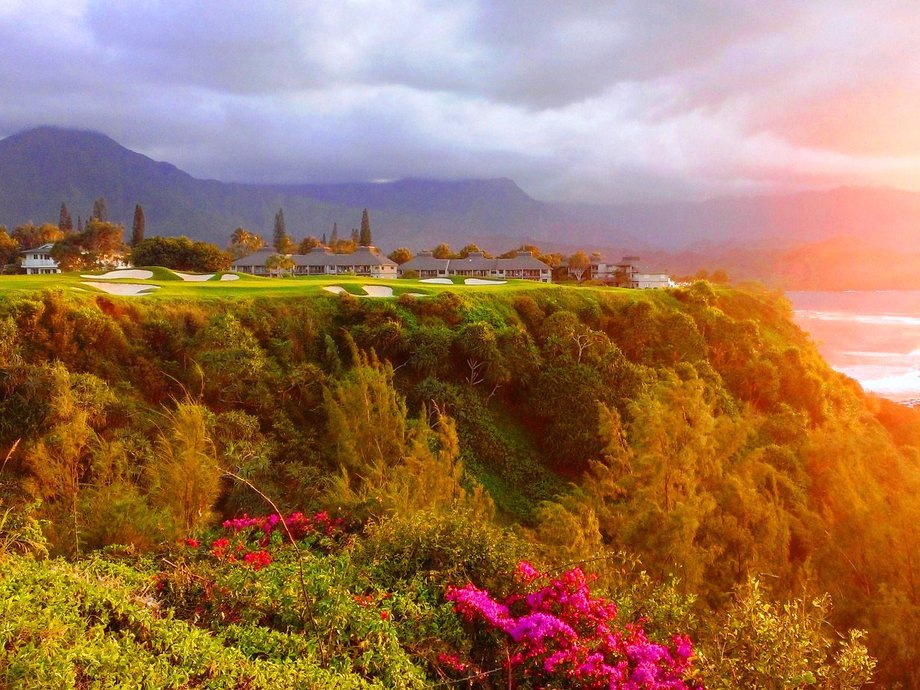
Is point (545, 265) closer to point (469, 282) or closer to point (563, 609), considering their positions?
point (469, 282)

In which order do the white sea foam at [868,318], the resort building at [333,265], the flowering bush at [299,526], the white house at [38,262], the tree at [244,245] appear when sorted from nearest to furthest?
the flowering bush at [299,526], the white house at [38,262], the resort building at [333,265], the white sea foam at [868,318], the tree at [244,245]

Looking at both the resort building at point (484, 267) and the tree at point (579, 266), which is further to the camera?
the tree at point (579, 266)

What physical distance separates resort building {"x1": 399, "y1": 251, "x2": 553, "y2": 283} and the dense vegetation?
47.0 meters

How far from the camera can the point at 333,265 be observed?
82812 millimetres

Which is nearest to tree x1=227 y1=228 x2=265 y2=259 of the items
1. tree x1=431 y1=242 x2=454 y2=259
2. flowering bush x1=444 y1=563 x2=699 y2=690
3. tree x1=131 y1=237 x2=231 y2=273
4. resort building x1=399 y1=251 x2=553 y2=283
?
resort building x1=399 y1=251 x2=553 y2=283

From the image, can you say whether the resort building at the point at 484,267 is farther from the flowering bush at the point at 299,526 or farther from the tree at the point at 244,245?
the flowering bush at the point at 299,526

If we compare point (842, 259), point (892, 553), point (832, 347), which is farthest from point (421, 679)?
point (842, 259)

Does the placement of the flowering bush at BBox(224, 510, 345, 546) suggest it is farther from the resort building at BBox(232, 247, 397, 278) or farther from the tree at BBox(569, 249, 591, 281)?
the tree at BBox(569, 249, 591, 281)

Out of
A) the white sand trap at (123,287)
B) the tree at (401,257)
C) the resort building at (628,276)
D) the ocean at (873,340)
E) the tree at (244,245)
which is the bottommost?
the ocean at (873,340)

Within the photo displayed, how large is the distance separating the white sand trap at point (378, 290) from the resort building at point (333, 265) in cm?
4731

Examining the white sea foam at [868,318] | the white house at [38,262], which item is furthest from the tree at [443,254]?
the white sea foam at [868,318]

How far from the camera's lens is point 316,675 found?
4648 millimetres

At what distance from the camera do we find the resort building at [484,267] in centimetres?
7806

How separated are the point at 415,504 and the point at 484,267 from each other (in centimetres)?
7126
